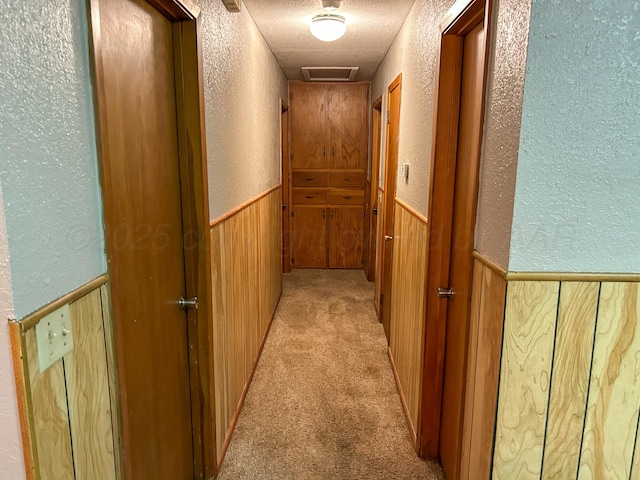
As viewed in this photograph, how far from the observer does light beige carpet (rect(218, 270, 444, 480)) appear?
82.2 inches

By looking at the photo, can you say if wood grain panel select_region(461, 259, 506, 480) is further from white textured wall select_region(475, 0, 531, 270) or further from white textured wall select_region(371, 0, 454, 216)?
white textured wall select_region(371, 0, 454, 216)

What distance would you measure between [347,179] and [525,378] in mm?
4216

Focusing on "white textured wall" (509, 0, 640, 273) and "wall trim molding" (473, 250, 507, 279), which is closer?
"white textured wall" (509, 0, 640, 273)

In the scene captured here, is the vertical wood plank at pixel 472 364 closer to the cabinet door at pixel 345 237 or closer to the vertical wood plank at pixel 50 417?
the vertical wood plank at pixel 50 417

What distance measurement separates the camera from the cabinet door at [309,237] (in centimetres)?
543

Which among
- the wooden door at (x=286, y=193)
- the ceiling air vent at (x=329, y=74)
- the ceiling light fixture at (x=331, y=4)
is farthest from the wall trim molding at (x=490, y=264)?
the wooden door at (x=286, y=193)

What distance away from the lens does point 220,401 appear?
2080 mm

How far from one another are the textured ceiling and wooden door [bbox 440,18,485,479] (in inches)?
40.9

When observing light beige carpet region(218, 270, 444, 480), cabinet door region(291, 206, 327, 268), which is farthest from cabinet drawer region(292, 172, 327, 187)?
light beige carpet region(218, 270, 444, 480)

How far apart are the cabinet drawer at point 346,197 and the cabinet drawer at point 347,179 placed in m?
0.09

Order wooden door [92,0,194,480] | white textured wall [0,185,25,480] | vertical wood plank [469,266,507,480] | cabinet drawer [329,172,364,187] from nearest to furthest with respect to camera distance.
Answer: white textured wall [0,185,25,480]
wooden door [92,0,194,480]
vertical wood plank [469,266,507,480]
cabinet drawer [329,172,364,187]

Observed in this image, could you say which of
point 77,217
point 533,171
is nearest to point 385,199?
point 533,171

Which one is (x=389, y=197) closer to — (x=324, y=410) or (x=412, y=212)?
(x=412, y=212)

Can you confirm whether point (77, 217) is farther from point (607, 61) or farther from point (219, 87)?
point (607, 61)
